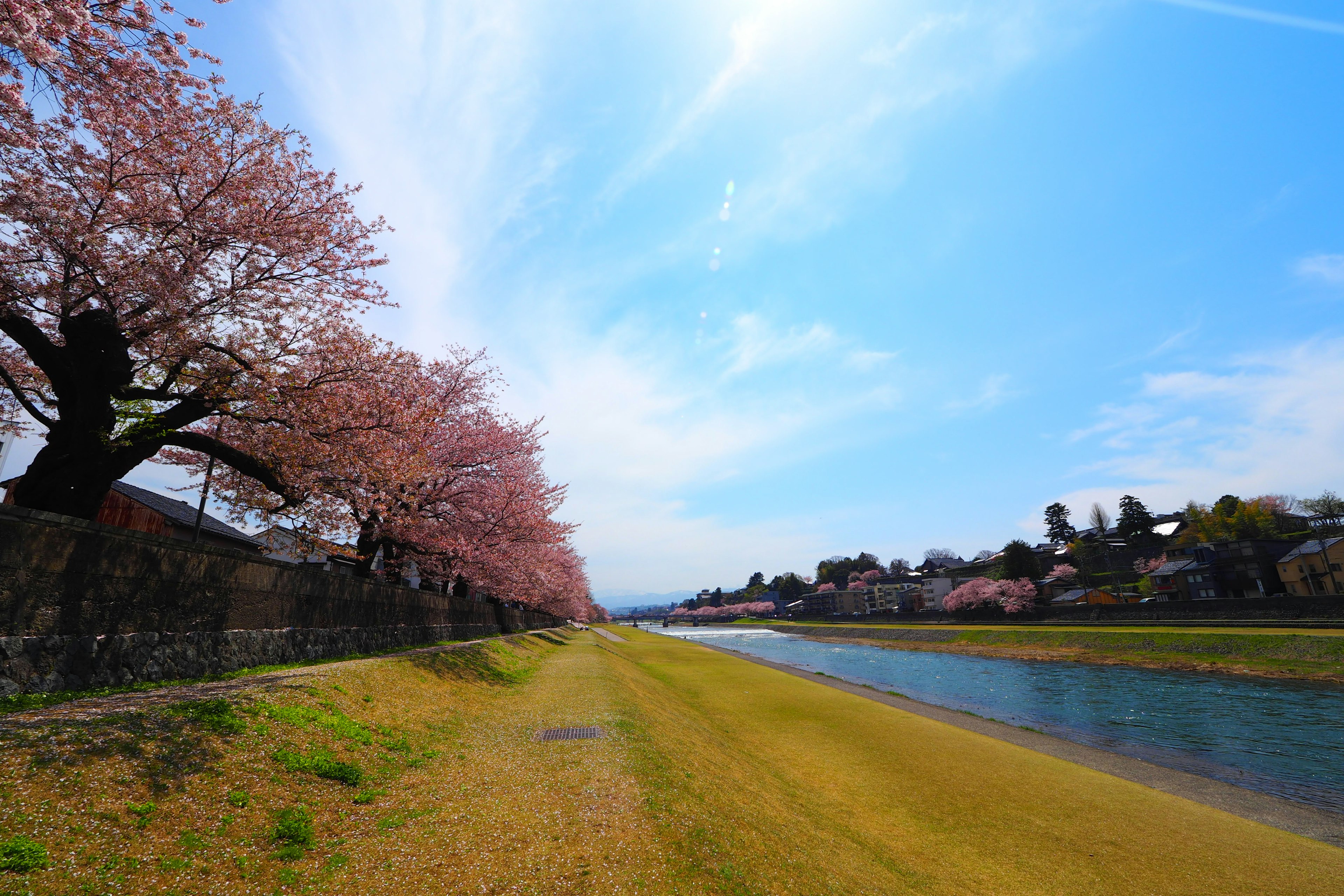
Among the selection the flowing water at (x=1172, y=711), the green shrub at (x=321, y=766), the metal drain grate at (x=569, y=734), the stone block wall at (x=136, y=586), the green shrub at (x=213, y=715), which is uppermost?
the stone block wall at (x=136, y=586)

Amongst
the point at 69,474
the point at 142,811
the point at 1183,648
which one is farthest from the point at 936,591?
the point at 142,811

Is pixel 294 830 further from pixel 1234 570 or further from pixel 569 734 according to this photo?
pixel 1234 570

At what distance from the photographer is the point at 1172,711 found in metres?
26.4

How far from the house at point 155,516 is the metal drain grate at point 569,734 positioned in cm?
2278

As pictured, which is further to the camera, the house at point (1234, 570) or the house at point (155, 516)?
the house at point (1234, 570)

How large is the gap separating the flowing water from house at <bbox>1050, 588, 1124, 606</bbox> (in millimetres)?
32697

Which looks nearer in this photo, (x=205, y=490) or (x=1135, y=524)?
(x=205, y=490)

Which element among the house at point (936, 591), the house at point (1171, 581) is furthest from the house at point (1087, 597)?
the house at point (936, 591)

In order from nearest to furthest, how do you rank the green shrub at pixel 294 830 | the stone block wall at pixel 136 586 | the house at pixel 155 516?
the green shrub at pixel 294 830, the stone block wall at pixel 136 586, the house at pixel 155 516

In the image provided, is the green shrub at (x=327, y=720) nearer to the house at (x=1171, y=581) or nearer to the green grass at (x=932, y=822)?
the green grass at (x=932, y=822)

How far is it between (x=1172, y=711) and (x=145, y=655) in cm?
4011

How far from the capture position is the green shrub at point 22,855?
433 centimetres

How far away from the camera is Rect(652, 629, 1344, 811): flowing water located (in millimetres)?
17297

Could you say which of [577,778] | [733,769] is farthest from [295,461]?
[733,769]
